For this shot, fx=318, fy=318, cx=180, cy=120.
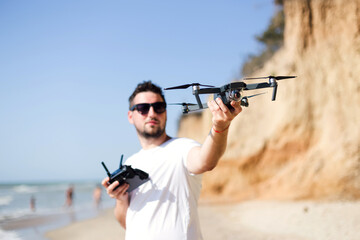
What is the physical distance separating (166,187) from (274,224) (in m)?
5.94

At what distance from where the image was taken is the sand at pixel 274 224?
586 centimetres

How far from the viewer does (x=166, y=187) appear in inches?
81.8

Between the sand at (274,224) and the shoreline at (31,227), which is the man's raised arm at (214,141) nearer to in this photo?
the sand at (274,224)

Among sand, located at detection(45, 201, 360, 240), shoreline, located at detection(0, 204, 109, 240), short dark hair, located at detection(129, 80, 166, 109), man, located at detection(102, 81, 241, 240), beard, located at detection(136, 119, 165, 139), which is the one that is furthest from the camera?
shoreline, located at detection(0, 204, 109, 240)

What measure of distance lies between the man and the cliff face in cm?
729

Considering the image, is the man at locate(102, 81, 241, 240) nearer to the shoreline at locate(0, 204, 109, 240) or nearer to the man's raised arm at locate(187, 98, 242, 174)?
the man's raised arm at locate(187, 98, 242, 174)

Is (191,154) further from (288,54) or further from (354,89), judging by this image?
(288,54)

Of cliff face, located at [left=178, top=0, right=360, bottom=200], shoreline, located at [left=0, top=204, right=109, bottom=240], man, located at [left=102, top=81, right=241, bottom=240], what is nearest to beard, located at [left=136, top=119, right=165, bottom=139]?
man, located at [left=102, top=81, right=241, bottom=240]

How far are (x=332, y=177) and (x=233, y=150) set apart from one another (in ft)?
17.0

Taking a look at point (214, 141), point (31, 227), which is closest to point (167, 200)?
point (214, 141)

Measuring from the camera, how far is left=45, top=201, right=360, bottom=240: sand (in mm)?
5857

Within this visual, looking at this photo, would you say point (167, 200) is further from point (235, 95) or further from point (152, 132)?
point (235, 95)

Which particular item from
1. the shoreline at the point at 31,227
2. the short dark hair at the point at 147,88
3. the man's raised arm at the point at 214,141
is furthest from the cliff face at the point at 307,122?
the man's raised arm at the point at 214,141

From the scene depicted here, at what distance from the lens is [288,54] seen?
37.1 feet
